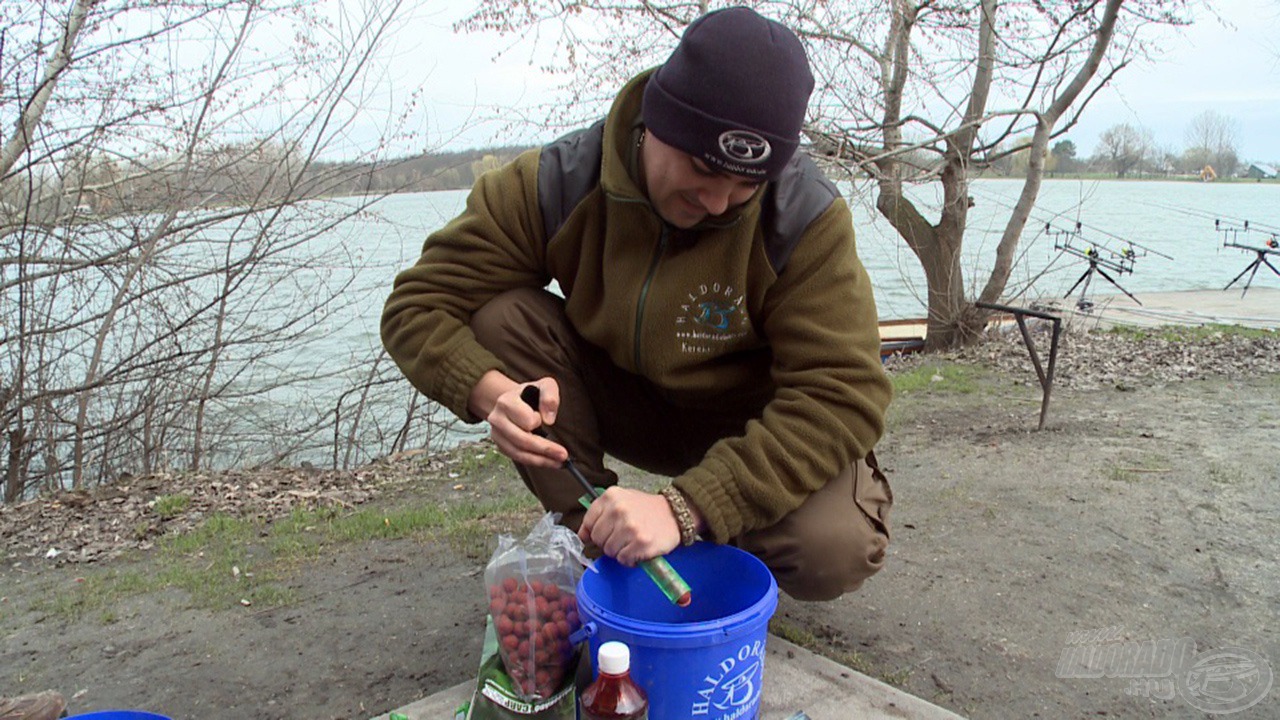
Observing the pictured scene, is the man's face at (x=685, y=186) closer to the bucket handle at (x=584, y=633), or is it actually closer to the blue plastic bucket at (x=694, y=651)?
the blue plastic bucket at (x=694, y=651)

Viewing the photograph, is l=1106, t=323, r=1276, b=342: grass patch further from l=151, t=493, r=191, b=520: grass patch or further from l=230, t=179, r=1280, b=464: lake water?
l=151, t=493, r=191, b=520: grass patch

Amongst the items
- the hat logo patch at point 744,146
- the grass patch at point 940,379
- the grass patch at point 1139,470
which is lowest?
the grass patch at point 940,379

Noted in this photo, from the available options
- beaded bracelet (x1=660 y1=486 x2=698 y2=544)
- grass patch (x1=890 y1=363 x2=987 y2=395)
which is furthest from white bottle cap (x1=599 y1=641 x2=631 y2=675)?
grass patch (x1=890 y1=363 x2=987 y2=395)

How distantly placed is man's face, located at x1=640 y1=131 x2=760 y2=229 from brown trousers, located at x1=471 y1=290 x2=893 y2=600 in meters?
0.47

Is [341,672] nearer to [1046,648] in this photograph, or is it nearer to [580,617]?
[580,617]

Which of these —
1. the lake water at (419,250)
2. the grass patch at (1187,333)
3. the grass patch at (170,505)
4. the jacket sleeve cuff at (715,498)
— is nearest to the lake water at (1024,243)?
the lake water at (419,250)

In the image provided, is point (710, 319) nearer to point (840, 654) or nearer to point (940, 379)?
point (840, 654)

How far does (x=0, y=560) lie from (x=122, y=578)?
28.5 inches

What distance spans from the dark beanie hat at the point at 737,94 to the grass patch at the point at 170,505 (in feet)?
9.84

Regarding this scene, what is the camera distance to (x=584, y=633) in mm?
1610

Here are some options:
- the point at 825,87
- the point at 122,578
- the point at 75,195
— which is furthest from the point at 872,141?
the point at 122,578

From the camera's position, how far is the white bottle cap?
1.41 metres

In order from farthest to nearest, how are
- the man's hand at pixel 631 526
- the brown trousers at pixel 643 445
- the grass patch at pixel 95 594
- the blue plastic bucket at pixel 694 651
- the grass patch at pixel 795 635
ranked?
the grass patch at pixel 95 594 < the grass patch at pixel 795 635 < the brown trousers at pixel 643 445 < the man's hand at pixel 631 526 < the blue plastic bucket at pixel 694 651

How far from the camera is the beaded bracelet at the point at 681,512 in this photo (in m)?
1.71
